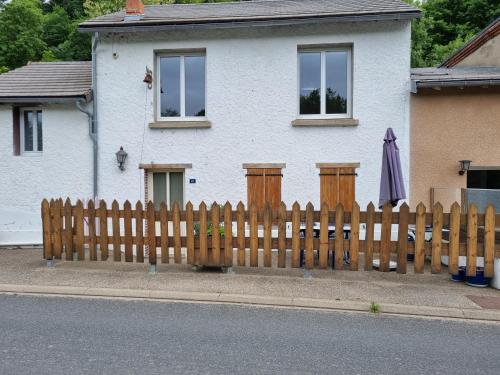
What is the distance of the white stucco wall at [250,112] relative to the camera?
9.28 metres

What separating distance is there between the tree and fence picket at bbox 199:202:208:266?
26.6 meters

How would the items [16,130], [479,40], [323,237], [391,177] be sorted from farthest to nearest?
[479,40]
[16,130]
[391,177]
[323,237]

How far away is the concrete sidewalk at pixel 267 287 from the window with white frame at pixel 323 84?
4.19m

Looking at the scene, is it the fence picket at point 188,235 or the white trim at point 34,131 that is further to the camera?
the white trim at point 34,131

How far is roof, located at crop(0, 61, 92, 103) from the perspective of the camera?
983 centimetres

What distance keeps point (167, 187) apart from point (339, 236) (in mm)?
4924

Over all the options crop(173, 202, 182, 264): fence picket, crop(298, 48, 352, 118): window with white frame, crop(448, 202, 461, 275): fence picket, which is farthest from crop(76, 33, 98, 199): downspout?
crop(448, 202, 461, 275): fence picket

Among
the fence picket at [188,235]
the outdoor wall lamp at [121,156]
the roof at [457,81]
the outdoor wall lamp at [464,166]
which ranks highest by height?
the roof at [457,81]

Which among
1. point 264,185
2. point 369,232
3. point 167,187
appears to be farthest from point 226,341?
point 167,187

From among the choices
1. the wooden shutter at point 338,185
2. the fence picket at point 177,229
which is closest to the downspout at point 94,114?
the fence picket at point 177,229

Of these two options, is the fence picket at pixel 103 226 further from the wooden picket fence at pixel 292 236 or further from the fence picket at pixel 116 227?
the fence picket at pixel 116 227

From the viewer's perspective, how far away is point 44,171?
33.4 ft

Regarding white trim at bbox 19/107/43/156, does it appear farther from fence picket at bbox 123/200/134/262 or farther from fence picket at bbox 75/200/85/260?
fence picket at bbox 123/200/134/262

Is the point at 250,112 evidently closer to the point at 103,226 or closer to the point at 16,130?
the point at 103,226
